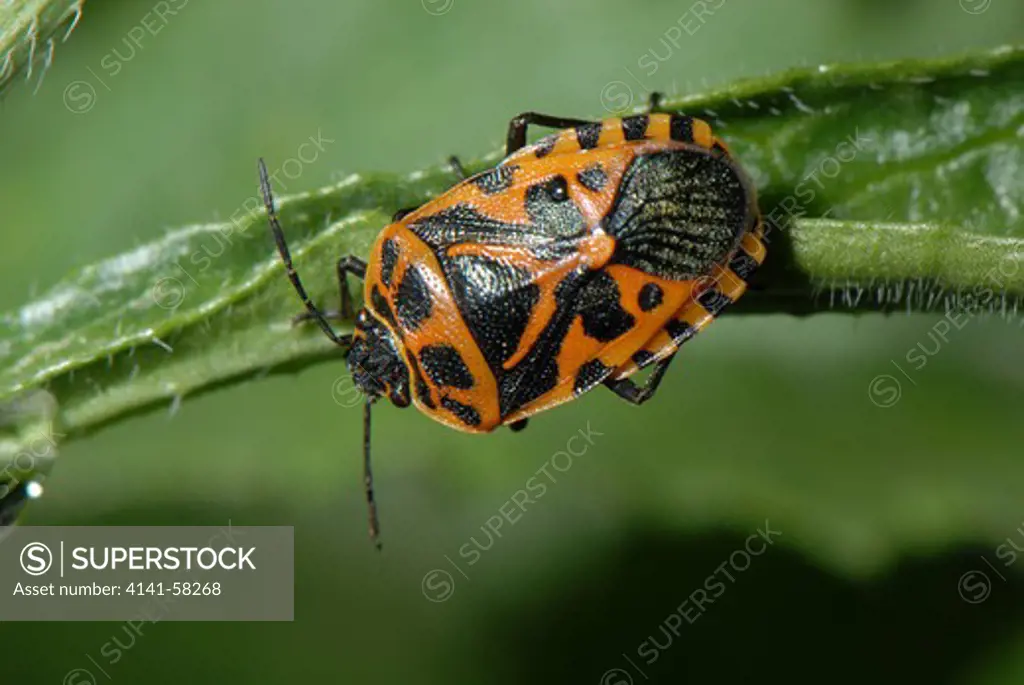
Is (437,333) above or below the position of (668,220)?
below

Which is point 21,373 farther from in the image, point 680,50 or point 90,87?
point 680,50

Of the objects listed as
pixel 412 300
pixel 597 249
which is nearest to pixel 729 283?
pixel 597 249

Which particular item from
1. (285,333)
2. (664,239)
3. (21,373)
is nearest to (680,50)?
(664,239)

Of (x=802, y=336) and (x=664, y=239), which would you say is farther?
(x=802, y=336)

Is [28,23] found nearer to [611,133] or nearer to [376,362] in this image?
[376,362]

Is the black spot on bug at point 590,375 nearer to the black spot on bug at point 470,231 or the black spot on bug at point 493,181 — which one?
the black spot on bug at point 470,231

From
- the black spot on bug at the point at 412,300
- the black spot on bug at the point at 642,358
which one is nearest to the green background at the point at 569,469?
the black spot on bug at the point at 642,358

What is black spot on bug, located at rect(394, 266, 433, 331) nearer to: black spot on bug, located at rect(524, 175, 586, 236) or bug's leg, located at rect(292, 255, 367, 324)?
bug's leg, located at rect(292, 255, 367, 324)
